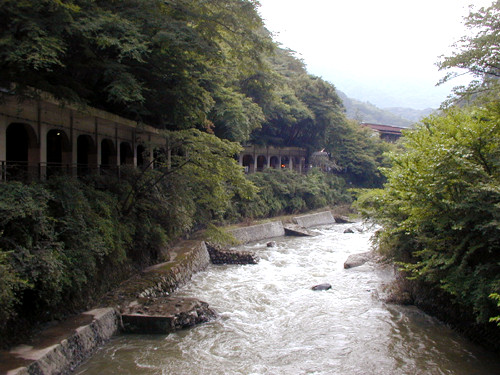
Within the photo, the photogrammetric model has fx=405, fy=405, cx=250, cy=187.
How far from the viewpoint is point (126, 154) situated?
1819 centimetres

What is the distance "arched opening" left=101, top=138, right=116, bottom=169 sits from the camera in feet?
53.3

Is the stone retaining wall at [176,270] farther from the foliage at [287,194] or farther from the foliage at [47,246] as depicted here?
the foliage at [287,194]

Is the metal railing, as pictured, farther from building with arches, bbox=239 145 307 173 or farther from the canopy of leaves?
building with arches, bbox=239 145 307 173

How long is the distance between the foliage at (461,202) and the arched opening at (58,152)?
970 centimetres

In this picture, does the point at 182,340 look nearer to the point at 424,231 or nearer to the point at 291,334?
the point at 291,334

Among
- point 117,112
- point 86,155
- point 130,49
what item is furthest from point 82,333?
point 117,112

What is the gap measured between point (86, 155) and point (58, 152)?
1221mm

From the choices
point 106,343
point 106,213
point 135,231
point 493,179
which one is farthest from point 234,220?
point 493,179

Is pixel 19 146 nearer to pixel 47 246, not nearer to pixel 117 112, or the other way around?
pixel 117 112

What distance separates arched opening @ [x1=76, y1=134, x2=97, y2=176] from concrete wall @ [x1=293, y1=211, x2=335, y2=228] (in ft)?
59.5

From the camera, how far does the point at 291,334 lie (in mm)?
10359

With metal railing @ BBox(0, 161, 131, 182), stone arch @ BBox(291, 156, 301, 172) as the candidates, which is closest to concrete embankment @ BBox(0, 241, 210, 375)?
metal railing @ BBox(0, 161, 131, 182)

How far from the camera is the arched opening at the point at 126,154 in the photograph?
1781cm

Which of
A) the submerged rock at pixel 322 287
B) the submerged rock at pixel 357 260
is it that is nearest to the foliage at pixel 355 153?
the submerged rock at pixel 357 260
